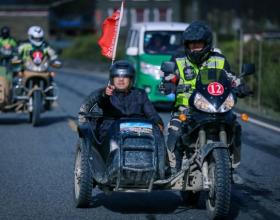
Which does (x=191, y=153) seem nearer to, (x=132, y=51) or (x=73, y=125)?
(x=73, y=125)

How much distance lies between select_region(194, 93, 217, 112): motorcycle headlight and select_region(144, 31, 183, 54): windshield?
13211 mm

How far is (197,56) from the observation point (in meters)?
9.55

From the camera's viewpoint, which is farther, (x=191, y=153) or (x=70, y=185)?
(x=70, y=185)

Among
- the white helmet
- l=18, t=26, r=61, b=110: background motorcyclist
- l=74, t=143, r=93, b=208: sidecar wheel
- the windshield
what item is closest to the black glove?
l=74, t=143, r=93, b=208: sidecar wheel

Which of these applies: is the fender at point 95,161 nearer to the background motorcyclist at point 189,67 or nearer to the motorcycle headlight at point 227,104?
the background motorcyclist at point 189,67

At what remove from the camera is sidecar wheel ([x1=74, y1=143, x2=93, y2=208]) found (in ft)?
30.6

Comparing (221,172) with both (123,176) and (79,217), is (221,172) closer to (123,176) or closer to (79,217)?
(123,176)

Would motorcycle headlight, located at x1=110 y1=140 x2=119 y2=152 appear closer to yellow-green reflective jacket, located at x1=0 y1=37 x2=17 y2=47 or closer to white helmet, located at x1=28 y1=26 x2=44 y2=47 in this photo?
white helmet, located at x1=28 y1=26 x2=44 y2=47

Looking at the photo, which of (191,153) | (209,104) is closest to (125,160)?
(191,153)

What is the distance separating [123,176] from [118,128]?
50 centimetres

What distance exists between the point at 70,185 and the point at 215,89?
2.92m

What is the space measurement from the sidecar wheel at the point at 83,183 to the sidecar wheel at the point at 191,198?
98cm

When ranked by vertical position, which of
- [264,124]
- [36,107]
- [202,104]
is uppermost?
[202,104]

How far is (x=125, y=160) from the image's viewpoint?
8.86 m
